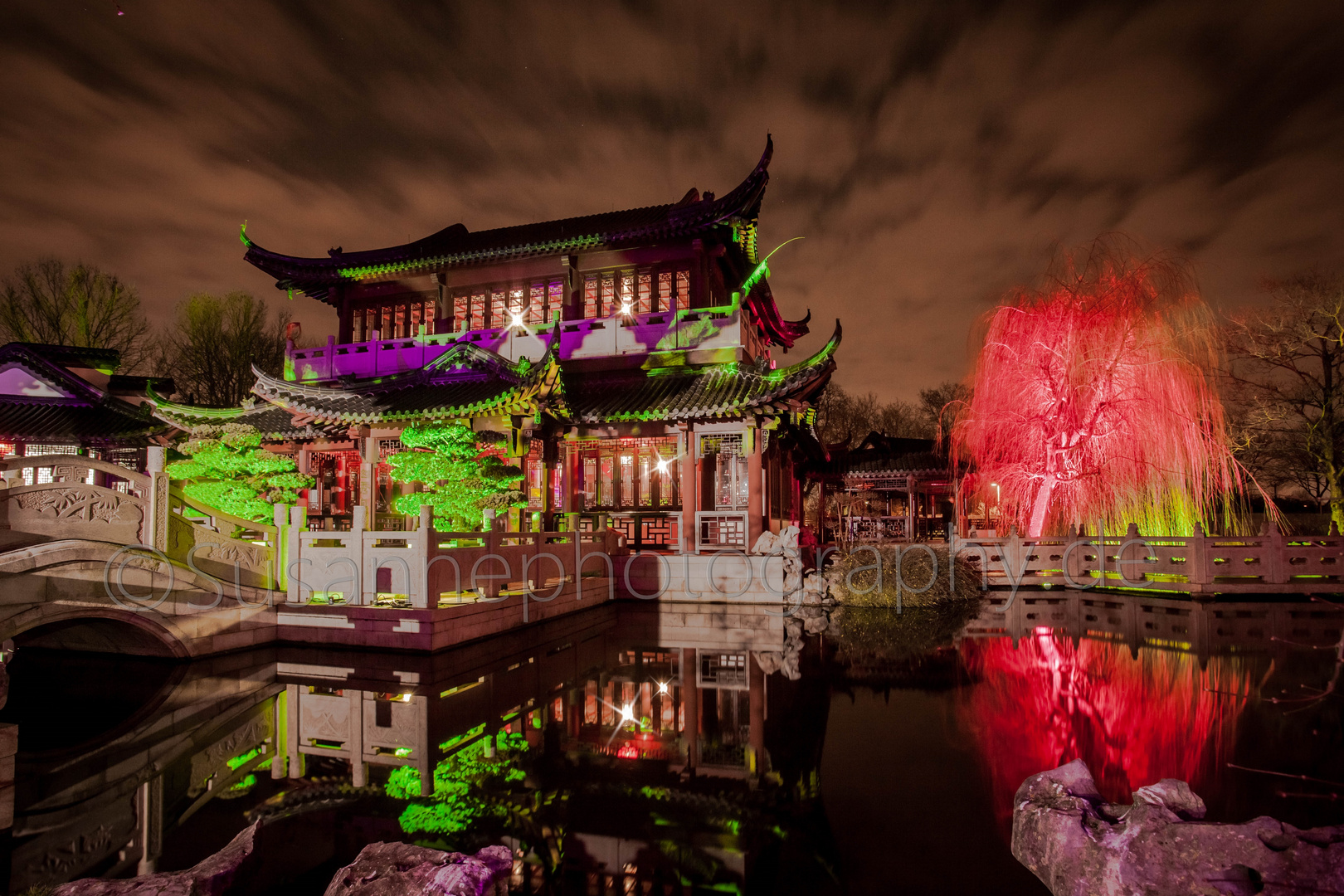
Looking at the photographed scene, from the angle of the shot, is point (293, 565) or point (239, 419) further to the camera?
point (239, 419)

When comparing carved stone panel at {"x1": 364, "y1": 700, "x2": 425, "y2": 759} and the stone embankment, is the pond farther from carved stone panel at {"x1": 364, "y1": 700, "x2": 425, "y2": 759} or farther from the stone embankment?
the stone embankment

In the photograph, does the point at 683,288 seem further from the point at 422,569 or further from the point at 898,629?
the point at 422,569

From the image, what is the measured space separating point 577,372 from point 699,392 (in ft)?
11.5

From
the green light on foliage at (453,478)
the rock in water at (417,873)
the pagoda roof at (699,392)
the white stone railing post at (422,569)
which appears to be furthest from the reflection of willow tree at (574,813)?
the pagoda roof at (699,392)

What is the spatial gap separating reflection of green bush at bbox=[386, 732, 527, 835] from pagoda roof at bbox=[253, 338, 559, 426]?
8021 millimetres

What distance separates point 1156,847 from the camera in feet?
8.98

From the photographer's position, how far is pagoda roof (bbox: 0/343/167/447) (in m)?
17.9

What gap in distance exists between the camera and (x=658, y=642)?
955 centimetres

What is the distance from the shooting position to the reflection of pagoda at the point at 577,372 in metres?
13.5

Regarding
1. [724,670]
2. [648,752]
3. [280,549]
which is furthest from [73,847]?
[280,549]

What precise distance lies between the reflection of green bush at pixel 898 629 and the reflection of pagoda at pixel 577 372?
2.71 m

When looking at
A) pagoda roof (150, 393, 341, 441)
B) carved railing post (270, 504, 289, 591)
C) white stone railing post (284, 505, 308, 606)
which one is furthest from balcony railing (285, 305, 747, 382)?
white stone railing post (284, 505, 308, 606)

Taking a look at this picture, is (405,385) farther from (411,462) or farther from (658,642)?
(658,642)

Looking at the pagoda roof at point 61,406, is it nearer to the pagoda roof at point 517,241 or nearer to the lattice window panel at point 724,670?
the pagoda roof at point 517,241
